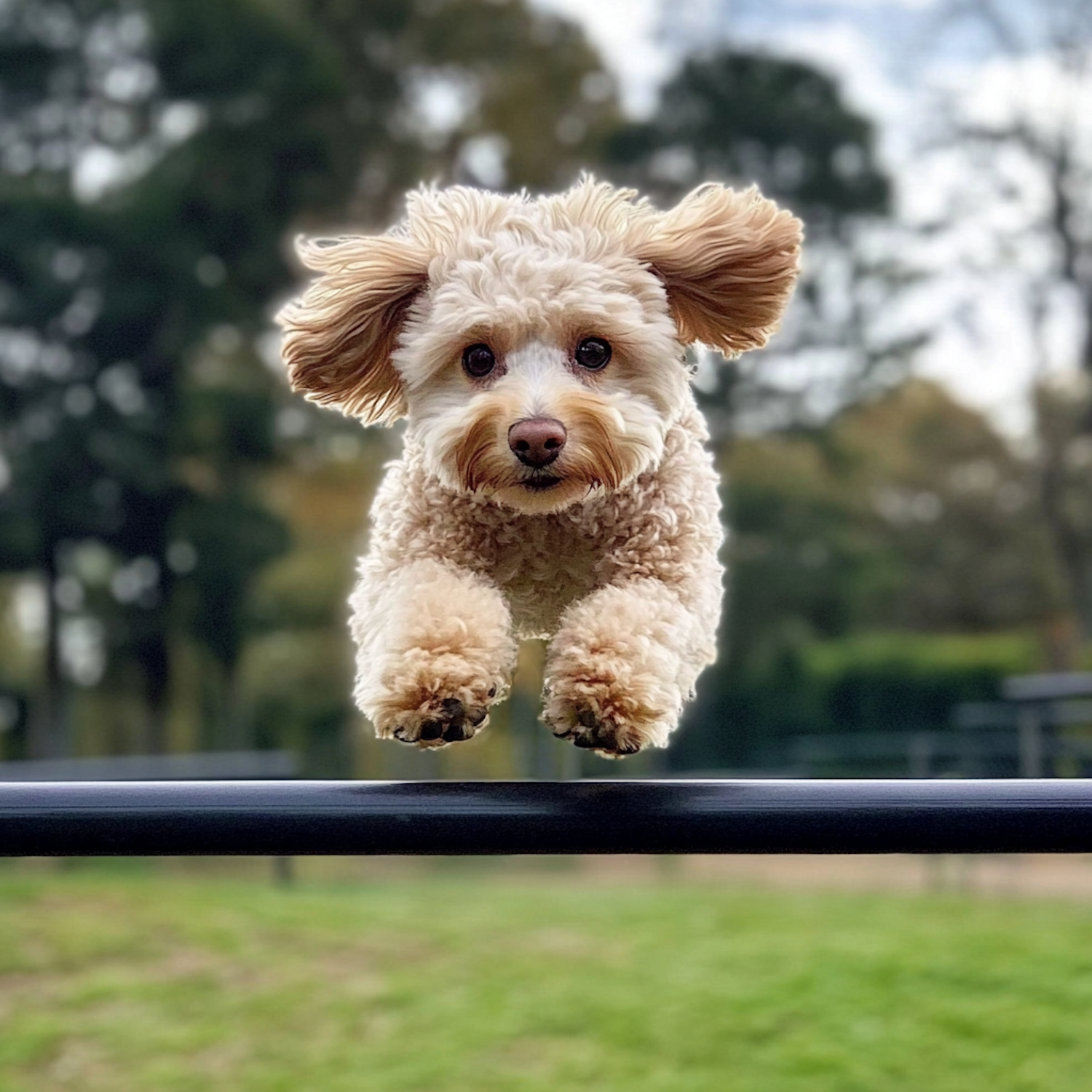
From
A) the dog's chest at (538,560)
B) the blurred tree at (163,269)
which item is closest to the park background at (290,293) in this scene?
the blurred tree at (163,269)

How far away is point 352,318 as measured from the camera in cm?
144

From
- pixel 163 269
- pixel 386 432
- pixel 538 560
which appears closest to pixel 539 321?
pixel 538 560

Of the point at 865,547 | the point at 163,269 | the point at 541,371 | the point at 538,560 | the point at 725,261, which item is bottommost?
the point at 538,560

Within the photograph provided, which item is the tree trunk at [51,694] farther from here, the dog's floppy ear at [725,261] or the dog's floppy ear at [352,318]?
the dog's floppy ear at [725,261]

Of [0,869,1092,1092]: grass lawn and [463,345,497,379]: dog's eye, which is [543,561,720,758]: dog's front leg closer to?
[463,345,497,379]: dog's eye

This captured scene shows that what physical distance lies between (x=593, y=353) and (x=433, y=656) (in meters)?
0.32

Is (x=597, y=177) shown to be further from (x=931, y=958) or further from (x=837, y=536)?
(x=837, y=536)

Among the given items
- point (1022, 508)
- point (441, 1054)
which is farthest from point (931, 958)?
point (1022, 508)

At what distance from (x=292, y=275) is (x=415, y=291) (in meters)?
19.9

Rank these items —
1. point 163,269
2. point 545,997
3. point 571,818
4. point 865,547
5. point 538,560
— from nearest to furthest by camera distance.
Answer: point 571,818
point 538,560
point 545,997
point 163,269
point 865,547

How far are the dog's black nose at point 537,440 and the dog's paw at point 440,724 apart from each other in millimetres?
226

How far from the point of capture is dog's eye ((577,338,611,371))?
140cm

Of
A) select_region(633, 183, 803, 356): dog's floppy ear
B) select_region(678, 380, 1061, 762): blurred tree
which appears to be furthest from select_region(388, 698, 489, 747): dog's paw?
select_region(678, 380, 1061, 762): blurred tree

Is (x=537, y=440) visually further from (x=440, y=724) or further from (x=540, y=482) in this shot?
(x=440, y=724)
